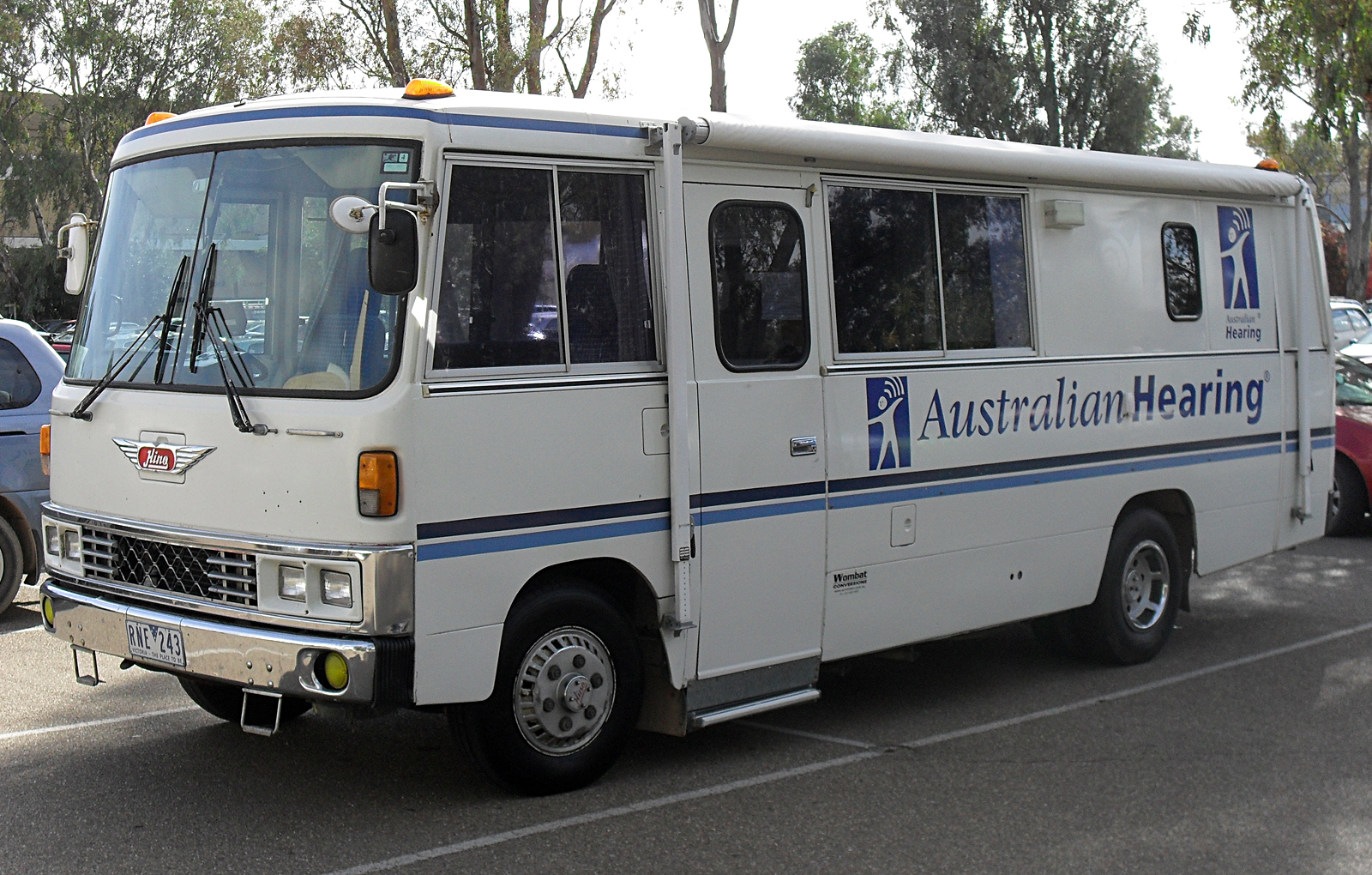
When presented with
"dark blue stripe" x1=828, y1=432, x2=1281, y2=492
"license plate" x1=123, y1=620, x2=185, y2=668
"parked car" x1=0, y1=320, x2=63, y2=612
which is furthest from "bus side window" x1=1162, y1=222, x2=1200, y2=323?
"parked car" x1=0, y1=320, x2=63, y2=612

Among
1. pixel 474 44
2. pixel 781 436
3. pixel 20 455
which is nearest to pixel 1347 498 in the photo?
pixel 781 436

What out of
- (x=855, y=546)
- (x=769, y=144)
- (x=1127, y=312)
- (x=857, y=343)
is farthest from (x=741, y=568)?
(x=1127, y=312)

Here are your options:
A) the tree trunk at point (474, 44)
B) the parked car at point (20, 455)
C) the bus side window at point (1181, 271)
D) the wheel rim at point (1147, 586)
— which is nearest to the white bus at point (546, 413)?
the wheel rim at point (1147, 586)

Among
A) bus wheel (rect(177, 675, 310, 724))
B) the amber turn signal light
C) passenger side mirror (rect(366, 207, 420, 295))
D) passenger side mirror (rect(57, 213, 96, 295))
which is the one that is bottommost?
bus wheel (rect(177, 675, 310, 724))

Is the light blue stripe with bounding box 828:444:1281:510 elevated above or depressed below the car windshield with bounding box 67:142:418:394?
below

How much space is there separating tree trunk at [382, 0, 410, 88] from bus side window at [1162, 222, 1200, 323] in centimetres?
1296

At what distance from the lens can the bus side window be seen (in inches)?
317

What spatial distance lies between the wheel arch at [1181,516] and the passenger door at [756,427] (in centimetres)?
279

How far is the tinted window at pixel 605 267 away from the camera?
5402 mm

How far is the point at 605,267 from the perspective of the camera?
217 inches

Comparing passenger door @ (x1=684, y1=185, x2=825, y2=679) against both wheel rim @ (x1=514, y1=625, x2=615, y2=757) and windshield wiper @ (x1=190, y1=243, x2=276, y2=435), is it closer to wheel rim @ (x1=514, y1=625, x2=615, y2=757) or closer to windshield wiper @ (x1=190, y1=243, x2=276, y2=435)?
wheel rim @ (x1=514, y1=625, x2=615, y2=757)

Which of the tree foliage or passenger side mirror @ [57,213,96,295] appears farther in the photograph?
the tree foliage

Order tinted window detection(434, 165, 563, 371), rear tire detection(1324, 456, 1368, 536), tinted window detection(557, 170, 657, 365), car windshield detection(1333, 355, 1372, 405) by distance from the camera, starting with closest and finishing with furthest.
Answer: tinted window detection(434, 165, 563, 371) → tinted window detection(557, 170, 657, 365) → rear tire detection(1324, 456, 1368, 536) → car windshield detection(1333, 355, 1372, 405)

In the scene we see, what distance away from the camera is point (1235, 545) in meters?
8.55
